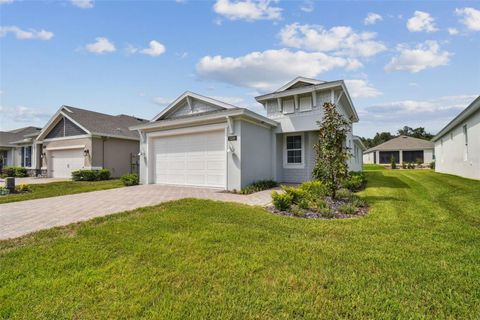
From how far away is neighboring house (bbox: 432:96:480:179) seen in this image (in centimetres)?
1105

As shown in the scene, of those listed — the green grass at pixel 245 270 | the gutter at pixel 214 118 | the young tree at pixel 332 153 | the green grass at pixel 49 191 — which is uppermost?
the gutter at pixel 214 118

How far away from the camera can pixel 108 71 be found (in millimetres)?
10945

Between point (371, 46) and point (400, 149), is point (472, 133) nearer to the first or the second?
point (371, 46)

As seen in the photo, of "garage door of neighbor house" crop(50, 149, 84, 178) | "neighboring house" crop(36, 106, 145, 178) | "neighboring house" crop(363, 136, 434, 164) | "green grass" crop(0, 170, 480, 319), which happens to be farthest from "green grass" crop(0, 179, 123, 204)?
"neighboring house" crop(363, 136, 434, 164)

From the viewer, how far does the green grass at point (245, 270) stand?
7.70 feet

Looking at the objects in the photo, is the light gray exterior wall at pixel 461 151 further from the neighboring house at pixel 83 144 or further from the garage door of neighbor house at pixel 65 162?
the garage door of neighbor house at pixel 65 162

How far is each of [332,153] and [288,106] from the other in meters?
6.08

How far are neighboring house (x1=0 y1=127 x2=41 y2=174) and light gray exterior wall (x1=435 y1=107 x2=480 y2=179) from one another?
97.5ft

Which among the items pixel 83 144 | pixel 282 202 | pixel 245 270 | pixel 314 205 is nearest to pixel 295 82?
pixel 314 205

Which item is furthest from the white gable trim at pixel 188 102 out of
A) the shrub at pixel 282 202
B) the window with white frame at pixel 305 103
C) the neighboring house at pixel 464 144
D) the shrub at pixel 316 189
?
the neighboring house at pixel 464 144

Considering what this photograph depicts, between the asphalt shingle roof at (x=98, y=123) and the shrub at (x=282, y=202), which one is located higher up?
the asphalt shingle roof at (x=98, y=123)

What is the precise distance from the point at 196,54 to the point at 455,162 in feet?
55.6

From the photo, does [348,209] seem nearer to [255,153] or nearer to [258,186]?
[258,186]

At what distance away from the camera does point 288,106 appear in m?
13.0
